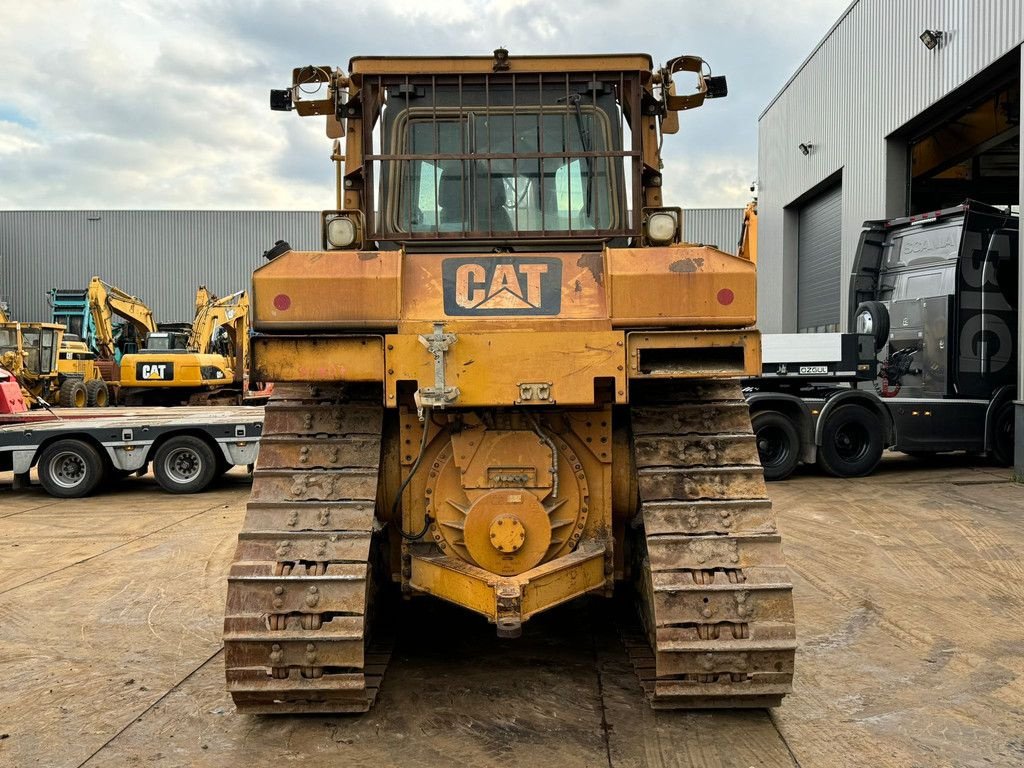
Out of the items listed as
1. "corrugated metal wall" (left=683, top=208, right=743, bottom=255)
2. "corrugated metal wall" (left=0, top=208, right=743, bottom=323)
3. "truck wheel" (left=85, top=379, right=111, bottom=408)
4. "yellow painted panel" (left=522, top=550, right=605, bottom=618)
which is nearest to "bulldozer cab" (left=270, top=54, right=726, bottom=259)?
"yellow painted panel" (left=522, top=550, right=605, bottom=618)

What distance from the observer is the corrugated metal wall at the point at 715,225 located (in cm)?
3891

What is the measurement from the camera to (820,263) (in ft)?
69.0

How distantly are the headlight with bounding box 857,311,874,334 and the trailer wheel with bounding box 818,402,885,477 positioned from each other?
1294 millimetres

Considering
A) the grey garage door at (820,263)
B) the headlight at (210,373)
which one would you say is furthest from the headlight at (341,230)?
the headlight at (210,373)

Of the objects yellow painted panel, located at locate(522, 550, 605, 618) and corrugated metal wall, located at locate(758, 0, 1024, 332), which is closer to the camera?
yellow painted panel, located at locate(522, 550, 605, 618)

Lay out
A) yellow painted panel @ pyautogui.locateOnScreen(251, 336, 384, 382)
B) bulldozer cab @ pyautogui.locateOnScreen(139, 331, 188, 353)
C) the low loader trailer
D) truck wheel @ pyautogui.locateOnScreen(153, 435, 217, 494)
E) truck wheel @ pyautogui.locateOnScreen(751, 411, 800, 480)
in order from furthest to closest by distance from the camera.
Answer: bulldozer cab @ pyautogui.locateOnScreen(139, 331, 188, 353), truck wheel @ pyautogui.locateOnScreen(751, 411, 800, 480), truck wheel @ pyautogui.locateOnScreen(153, 435, 217, 494), the low loader trailer, yellow painted panel @ pyautogui.locateOnScreen(251, 336, 384, 382)

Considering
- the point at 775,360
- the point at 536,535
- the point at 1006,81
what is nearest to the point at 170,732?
the point at 536,535

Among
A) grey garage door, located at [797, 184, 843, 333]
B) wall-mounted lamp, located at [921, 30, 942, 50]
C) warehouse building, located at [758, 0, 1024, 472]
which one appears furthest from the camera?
grey garage door, located at [797, 184, 843, 333]

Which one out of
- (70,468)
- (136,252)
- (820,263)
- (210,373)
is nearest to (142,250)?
(136,252)

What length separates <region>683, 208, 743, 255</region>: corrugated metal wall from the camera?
38.9m

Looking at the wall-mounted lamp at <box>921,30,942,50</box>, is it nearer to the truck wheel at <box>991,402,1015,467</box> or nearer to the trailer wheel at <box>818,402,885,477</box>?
the truck wheel at <box>991,402,1015,467</box>

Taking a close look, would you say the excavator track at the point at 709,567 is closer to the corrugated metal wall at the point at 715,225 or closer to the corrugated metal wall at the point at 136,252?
the corrugated metal wall at the point at 715,225

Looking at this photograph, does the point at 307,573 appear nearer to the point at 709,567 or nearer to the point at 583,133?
the point at 709,567

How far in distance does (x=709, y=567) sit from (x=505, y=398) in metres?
1.15
